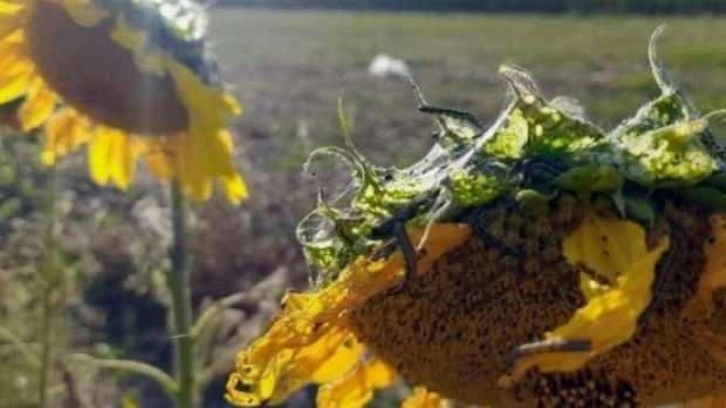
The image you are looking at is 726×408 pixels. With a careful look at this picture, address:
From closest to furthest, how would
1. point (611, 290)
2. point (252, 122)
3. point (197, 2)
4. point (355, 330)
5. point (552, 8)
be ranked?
point (611, 290) < point (355, 330) < point (197, 2) < point (252, 122) < point (552, 8)

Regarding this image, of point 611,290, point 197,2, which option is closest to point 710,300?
point 611,290

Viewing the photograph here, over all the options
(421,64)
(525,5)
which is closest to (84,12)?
(421,64)

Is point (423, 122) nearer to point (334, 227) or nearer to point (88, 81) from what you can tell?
point (88, 81)

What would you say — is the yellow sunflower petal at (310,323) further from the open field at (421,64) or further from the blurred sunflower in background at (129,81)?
the open field at (421,64)

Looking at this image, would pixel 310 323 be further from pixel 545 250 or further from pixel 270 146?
pixel 270 146

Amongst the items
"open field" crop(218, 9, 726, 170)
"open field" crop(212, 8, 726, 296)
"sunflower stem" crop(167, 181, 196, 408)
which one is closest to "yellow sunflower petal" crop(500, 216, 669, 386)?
"sunflower stem" crop(167, 181, 196, 408)

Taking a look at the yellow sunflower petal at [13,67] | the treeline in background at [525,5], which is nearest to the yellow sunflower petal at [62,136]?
the yellow sunflower petal at [13,67]
